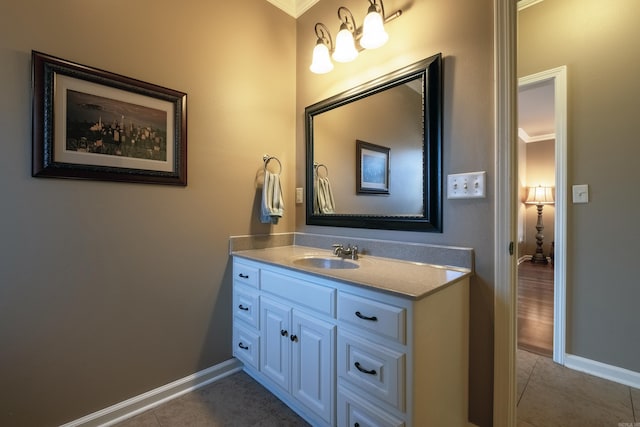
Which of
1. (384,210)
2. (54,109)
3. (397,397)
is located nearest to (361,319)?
(397,397)

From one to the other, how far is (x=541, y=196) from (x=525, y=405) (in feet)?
16.8

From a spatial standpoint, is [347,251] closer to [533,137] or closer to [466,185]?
[466,185]

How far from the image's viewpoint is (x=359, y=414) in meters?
1.08

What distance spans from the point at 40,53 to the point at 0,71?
0.16m

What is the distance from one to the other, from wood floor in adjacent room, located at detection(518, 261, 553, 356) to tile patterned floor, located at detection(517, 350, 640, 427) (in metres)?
0.30

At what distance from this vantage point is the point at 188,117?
64.6 inches

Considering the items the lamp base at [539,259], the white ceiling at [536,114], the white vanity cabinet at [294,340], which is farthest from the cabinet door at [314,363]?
the lamp base at [539,259]

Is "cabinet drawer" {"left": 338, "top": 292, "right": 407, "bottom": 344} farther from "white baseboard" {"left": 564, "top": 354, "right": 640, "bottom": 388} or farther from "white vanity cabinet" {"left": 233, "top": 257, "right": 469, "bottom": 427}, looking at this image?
"white baseboard" {"left": 564, "top": 354, "right": 640, "bottom": 388}

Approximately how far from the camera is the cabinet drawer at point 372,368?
947mm

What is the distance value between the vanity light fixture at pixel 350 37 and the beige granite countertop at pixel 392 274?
121 centimetres

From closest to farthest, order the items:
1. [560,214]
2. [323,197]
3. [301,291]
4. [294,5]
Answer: [301,291], [560,214], [323,197], [294,5]

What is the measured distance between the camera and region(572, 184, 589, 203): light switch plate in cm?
179

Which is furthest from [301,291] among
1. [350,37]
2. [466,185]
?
[350,37]

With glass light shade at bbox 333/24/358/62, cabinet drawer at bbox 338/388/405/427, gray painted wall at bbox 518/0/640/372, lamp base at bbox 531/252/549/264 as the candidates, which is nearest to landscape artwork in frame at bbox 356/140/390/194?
glass light shade at bbox 333/24/358/62
